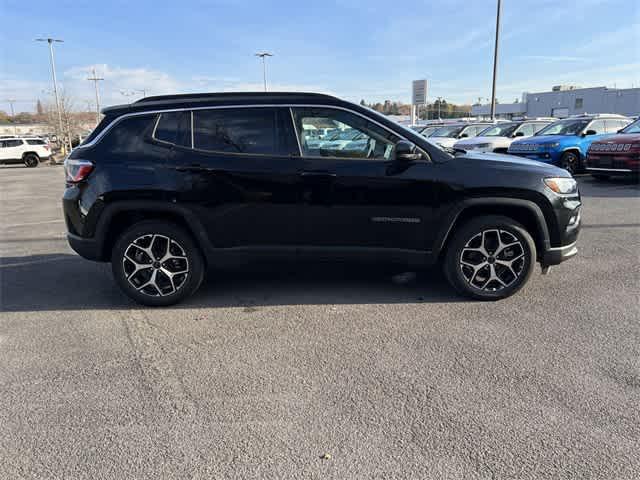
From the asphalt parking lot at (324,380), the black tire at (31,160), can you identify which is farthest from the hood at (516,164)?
the black tire at (31,160)

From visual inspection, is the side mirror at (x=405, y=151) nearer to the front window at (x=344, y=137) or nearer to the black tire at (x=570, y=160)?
the front window at (x=344, y=137)

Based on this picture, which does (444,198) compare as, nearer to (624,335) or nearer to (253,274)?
(624,335)

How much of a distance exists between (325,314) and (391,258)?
0.80 metres

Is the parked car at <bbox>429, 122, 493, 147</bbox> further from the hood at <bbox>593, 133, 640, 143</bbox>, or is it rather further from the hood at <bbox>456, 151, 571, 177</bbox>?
the hood at <bbox>456, 151, 571, 177</bbox>

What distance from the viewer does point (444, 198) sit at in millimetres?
4246

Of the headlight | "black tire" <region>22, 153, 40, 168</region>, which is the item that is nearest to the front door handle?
the headlight

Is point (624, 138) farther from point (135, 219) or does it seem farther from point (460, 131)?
point (135, 219)

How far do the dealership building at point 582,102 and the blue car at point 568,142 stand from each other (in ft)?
136

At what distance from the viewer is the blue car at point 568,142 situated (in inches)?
535

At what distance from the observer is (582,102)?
5647 cm

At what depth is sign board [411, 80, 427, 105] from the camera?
34.6 m

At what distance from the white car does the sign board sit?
2522 cm

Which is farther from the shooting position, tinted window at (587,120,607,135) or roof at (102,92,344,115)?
tinted window at (587,120,607,135)

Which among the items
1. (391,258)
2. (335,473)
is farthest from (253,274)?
(335,473)
